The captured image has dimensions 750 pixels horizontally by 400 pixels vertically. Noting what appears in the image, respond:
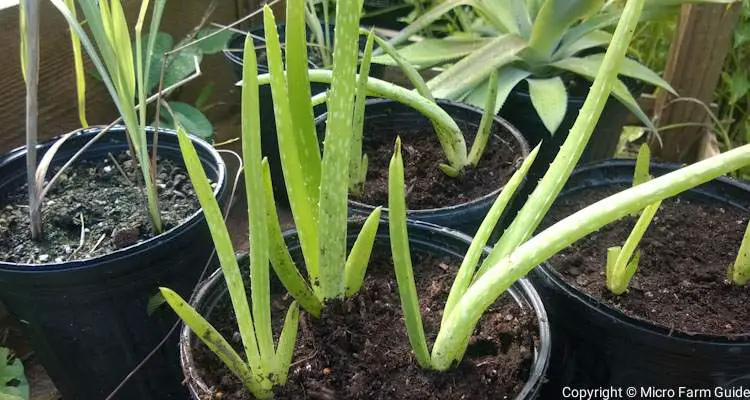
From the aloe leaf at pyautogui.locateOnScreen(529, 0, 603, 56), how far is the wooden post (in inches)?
14.8

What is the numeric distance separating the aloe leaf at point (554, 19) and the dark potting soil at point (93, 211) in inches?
29.0

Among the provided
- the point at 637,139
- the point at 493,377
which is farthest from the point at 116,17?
the point at 637,139

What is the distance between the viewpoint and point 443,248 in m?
0.72

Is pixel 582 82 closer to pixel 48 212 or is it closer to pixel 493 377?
pixel 493 377

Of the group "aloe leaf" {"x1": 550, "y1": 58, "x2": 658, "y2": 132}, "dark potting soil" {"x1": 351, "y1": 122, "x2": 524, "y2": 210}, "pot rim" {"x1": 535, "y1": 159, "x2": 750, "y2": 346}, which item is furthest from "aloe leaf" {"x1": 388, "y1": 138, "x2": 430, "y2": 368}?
"aloe leaf" {"x1": 550, "y1": 58, "x2": 658, "y2": 132}

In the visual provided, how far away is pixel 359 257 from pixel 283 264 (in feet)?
0.26

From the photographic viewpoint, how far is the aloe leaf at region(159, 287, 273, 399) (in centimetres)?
49

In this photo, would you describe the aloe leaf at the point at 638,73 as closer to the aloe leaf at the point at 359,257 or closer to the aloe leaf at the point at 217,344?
the aloe leaf at the point at 359,257

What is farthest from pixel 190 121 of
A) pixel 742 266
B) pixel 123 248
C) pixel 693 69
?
pixel 693 69

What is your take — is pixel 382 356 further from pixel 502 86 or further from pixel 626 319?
pixel 502 86

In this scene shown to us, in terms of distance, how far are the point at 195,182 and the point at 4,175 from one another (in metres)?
0.59

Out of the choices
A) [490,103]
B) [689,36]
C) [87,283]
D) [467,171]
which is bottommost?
[87,283]

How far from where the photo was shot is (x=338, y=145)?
51 cm

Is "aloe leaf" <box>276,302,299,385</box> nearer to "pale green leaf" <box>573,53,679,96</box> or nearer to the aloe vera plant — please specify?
the aloe vera plant
